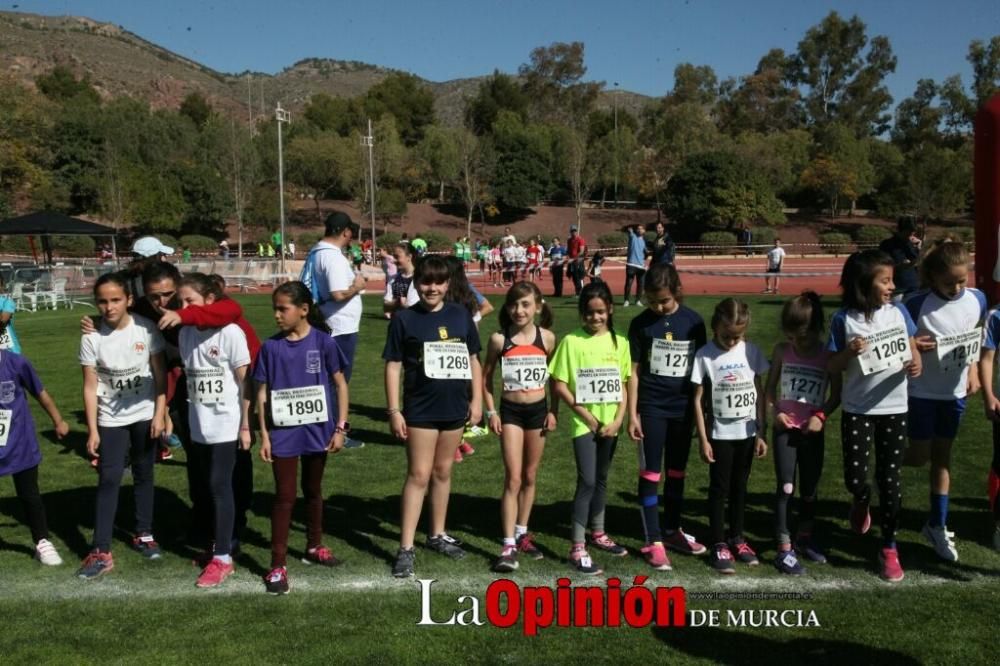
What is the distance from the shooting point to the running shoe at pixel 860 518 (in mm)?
5301

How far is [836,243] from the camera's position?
51125 millimetres

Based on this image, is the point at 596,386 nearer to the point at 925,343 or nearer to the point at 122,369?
the point at 925,343

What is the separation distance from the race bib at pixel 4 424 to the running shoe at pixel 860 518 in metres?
5.30

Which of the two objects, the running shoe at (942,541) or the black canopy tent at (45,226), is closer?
the running shoe at (942,541)

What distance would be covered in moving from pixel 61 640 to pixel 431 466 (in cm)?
209

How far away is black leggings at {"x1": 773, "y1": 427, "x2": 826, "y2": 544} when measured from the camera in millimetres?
4898

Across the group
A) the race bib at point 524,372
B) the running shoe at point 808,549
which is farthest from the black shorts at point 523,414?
the running shoe at point 808,549

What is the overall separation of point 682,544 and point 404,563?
1744mm

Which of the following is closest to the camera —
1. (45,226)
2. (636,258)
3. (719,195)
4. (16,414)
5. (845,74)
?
(16,414)

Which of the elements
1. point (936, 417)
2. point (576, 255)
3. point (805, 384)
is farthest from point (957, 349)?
point (576, 255)

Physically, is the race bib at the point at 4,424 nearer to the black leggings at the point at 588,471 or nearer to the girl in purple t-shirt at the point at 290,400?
the girl in purple t-shirt at the point at 290,400

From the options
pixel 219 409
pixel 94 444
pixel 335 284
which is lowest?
pixel 94 444

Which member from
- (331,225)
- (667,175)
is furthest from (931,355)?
(667,175)

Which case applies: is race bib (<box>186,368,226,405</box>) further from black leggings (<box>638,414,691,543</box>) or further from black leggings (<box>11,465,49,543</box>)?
black leggings (<box>638,414,691,543</box>)
